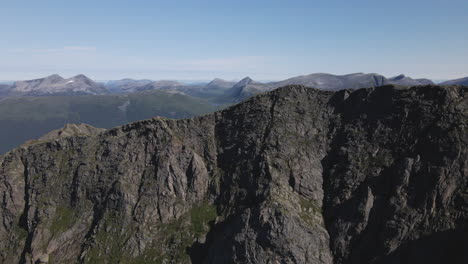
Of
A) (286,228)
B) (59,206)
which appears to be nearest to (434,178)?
(286,228)

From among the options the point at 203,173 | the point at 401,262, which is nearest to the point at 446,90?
the point at 401,262

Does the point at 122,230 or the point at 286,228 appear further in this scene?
the point at 122,230

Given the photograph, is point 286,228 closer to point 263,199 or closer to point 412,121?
point 263,199

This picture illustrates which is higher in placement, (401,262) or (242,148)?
(242,148)

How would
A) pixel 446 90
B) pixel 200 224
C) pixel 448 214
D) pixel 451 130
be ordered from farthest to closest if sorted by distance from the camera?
1. pixel 200 224
2. pixel 446 90
3. pixel 451 130
4. pixel 448 214

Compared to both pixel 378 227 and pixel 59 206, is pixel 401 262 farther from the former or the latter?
pixel 59 206

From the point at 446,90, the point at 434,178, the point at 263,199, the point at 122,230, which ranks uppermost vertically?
the point at 446,90

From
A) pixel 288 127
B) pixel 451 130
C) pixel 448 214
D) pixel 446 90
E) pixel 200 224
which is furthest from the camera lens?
pixel 288 127
